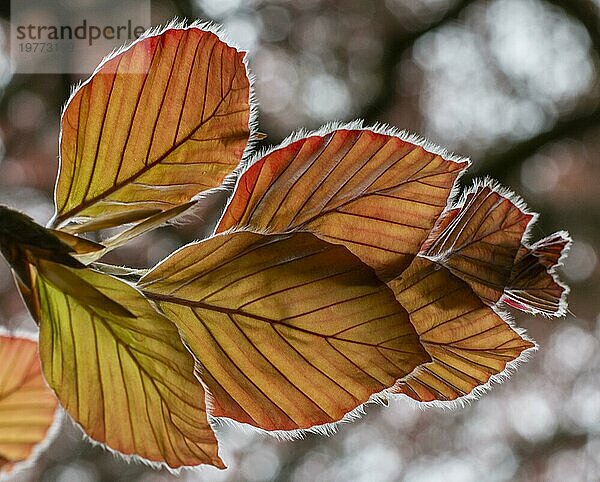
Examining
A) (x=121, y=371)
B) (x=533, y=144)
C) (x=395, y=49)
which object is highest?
(x=121, y=371)

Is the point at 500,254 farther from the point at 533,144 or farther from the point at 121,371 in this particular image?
the point at 533,144

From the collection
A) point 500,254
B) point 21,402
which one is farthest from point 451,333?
point 21,402

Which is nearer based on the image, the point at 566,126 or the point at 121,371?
the point at 121,371

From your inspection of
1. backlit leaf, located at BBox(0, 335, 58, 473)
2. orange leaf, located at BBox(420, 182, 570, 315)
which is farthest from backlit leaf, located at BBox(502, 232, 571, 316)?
backlit leaf, located at BBox(0, 335, 58, 473)

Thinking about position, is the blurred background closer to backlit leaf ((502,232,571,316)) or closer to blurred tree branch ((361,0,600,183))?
blurred tree branch ((361,0,600,183))

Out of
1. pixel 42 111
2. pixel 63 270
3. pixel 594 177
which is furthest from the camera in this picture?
pixel 594 177

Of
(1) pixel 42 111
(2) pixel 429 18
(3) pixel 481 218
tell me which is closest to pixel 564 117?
(2) pixel 429 18

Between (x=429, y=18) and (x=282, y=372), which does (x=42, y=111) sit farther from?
(x=282, y=372)
